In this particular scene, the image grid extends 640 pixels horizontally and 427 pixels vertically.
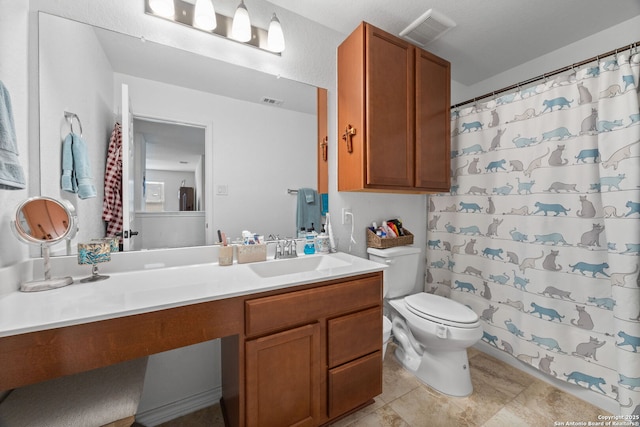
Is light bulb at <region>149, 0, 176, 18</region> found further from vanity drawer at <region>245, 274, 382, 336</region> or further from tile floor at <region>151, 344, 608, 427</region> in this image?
tile floor at <region>151, 344, 608, 427</region>

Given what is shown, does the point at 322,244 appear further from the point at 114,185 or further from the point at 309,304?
the point at 114,185

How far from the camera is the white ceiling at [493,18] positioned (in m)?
1.49

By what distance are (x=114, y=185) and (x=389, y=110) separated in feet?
5.13

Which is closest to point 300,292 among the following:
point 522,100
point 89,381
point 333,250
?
point 333,250

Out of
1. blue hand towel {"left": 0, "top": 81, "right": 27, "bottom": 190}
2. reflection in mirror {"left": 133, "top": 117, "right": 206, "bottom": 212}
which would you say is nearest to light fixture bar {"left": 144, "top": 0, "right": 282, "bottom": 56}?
reflection in mirror {"left": 133, "top": 117, "right": 206, "bottom": 212}

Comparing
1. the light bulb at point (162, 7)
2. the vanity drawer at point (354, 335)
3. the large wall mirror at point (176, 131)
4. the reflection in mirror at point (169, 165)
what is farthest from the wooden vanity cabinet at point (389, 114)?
the light bulb at point (162, 7)

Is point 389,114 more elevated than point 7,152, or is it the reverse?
point 389,114

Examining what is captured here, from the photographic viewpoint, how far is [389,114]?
1564 millimetres

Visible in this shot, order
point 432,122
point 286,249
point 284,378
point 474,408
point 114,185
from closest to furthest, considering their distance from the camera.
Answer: point 284,378 < point 114,185 < point 474,408 < point 286,249 < point 432,122

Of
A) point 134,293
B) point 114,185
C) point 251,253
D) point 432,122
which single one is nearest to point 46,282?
point 134,293

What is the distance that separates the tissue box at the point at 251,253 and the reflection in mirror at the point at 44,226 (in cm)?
67

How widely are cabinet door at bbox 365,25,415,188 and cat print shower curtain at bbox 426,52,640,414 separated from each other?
71cm

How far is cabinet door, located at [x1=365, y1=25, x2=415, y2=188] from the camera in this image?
4.88ft

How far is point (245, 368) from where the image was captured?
95cm
